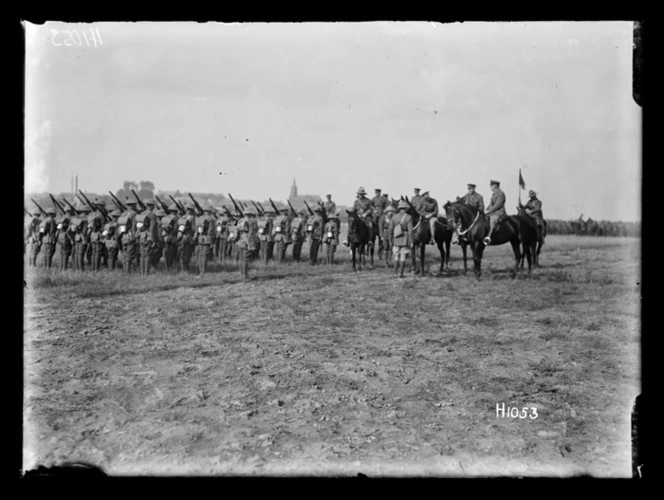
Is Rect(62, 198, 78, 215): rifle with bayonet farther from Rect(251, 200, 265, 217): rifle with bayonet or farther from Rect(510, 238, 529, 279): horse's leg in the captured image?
Rect(510, 238, 529, 279): horse's leg

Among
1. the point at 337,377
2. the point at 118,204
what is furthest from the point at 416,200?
the point at 118,204

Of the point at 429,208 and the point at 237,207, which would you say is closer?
the point at 237,207

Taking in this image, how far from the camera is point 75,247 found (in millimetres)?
10422

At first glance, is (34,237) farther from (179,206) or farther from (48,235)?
(179,206)

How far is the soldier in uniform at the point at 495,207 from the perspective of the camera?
29.3ft

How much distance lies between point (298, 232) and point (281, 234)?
1.37ft

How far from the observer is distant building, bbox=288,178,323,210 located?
9.06 metres

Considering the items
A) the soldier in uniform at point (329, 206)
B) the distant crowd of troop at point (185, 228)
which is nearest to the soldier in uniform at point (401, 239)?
the distant crowd of troop at point (185, 228)

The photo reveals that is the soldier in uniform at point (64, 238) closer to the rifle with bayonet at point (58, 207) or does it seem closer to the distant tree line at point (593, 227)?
the rifle with bayonet at point (58, 207)

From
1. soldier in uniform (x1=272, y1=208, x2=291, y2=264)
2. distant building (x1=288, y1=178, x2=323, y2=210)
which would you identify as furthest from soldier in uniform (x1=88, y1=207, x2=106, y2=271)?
distant building (x1=288, y1=178, x2=323, y2=210)

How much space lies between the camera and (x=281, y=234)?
A: 12.1 metres

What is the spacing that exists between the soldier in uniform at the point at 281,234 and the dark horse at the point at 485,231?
331 centimetres

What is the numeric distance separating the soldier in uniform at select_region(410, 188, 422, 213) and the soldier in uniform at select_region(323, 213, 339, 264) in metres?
2.27
